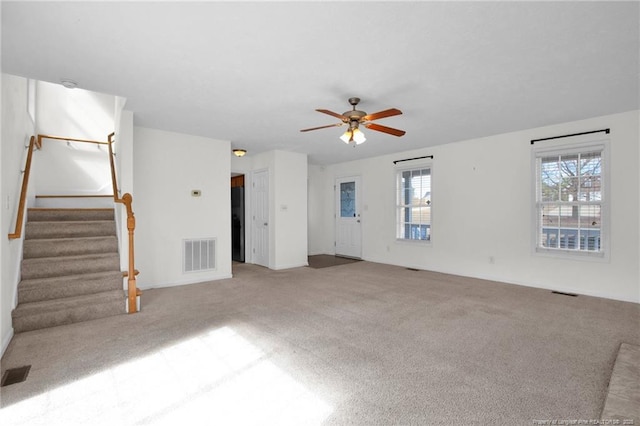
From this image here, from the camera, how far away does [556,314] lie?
359 centimetres

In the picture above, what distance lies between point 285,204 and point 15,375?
15.2ft

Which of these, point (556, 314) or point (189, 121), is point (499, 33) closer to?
point (556, 314)

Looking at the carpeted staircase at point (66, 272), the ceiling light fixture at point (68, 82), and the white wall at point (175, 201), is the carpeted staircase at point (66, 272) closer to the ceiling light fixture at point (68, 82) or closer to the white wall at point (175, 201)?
the white wall at point (175, 201)

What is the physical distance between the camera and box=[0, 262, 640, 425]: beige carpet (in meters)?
1.86

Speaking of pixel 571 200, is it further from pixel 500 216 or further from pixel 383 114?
pixel 383 114

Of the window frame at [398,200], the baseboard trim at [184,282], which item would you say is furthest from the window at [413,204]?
the baseboard trim at [184,282]

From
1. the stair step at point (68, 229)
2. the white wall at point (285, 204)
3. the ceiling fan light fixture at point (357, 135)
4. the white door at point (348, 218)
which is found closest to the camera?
the ceiling fan light fixture at point (357, 135)

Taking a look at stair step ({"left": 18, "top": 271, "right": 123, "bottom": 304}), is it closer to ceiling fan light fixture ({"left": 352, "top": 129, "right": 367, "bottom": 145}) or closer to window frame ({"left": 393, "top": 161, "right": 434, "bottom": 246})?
ceiling fan light fixture ({"left": 352, "top": 129, "right": 367, "bottom": 145})

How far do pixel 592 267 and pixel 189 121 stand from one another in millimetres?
5967

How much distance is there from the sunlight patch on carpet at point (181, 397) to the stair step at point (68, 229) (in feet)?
8.56

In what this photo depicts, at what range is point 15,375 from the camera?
2.25m

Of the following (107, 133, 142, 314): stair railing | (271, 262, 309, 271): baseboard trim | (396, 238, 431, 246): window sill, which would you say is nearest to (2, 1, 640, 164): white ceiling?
(107, 133, 142, 314): stair railing

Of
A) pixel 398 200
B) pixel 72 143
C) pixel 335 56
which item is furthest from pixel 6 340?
pixel 398 200

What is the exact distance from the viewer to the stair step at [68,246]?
3.66 m
